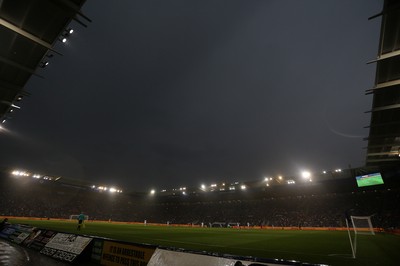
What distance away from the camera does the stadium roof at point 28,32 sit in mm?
8445

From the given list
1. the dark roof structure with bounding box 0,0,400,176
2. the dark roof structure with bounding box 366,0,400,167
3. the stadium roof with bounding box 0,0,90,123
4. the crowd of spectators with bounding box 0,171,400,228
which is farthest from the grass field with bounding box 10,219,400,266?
the crowd of spectators with bounding box 0,171,400,228

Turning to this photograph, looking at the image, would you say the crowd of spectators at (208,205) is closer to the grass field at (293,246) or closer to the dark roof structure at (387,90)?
the dark roof structure at (387,90)

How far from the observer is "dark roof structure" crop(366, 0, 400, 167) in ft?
30.6

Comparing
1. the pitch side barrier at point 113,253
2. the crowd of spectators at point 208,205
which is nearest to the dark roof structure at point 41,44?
the pitch side barrier at point 113,253

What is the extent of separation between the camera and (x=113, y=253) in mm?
7395

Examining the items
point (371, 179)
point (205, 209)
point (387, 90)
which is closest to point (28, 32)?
point (387, 90)

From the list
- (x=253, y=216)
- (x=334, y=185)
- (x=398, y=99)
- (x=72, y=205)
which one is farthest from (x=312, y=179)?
(x=72, y=205)

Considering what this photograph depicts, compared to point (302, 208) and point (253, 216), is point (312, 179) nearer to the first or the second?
point (302, 208)

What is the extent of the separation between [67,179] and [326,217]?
57272mm

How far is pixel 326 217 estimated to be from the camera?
42156 millimetres

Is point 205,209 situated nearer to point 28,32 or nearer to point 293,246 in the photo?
point 293,246

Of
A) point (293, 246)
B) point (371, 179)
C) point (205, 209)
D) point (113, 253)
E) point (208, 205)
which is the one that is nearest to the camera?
point (113, 253)

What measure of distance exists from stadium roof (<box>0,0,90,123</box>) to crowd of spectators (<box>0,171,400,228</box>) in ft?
137

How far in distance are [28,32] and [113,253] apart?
9.14m
